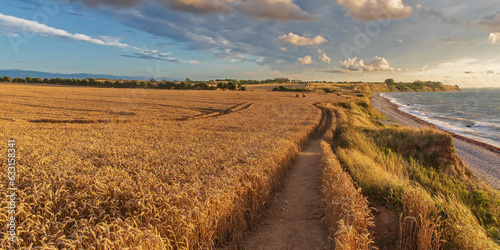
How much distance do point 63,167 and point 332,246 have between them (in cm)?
844

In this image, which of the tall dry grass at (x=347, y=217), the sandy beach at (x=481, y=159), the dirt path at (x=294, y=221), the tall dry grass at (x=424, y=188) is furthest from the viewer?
the sandy beach at (x=481, y=159)

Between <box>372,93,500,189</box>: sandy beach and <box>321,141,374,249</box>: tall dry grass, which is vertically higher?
<box>321,141,374,249</box>: tall dry grass

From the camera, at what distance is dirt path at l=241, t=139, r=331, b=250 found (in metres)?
5.80

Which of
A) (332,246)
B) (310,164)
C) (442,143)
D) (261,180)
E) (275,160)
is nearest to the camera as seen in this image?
(332,246)

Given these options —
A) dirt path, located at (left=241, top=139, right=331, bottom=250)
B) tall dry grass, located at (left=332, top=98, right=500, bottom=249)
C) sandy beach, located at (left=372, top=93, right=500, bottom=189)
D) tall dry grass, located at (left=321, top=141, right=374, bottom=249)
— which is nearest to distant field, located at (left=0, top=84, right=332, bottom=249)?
dirt path, located at (left=241, top=139, right=331, bottom=250)

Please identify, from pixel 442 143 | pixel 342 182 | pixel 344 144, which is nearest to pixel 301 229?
pixel 342 182

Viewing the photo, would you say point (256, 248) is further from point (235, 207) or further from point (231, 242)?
point (235, 207)

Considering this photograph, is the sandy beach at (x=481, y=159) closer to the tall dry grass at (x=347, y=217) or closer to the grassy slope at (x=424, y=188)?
the grassy slope at (x=424, y=188)

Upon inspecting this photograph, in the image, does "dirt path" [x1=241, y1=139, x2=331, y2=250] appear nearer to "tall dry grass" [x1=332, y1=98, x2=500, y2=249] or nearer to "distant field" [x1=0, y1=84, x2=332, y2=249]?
"distant field" [x1=0, y1=84, x2=332, y2=249]

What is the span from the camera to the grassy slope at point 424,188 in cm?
462

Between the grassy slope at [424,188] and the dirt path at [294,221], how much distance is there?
1.71 metres

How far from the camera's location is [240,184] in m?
6.51

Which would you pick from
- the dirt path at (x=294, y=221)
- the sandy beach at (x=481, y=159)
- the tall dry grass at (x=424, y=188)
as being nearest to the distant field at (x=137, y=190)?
the dirt path at (x=294, y=221)

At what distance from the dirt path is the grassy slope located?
171 cm
